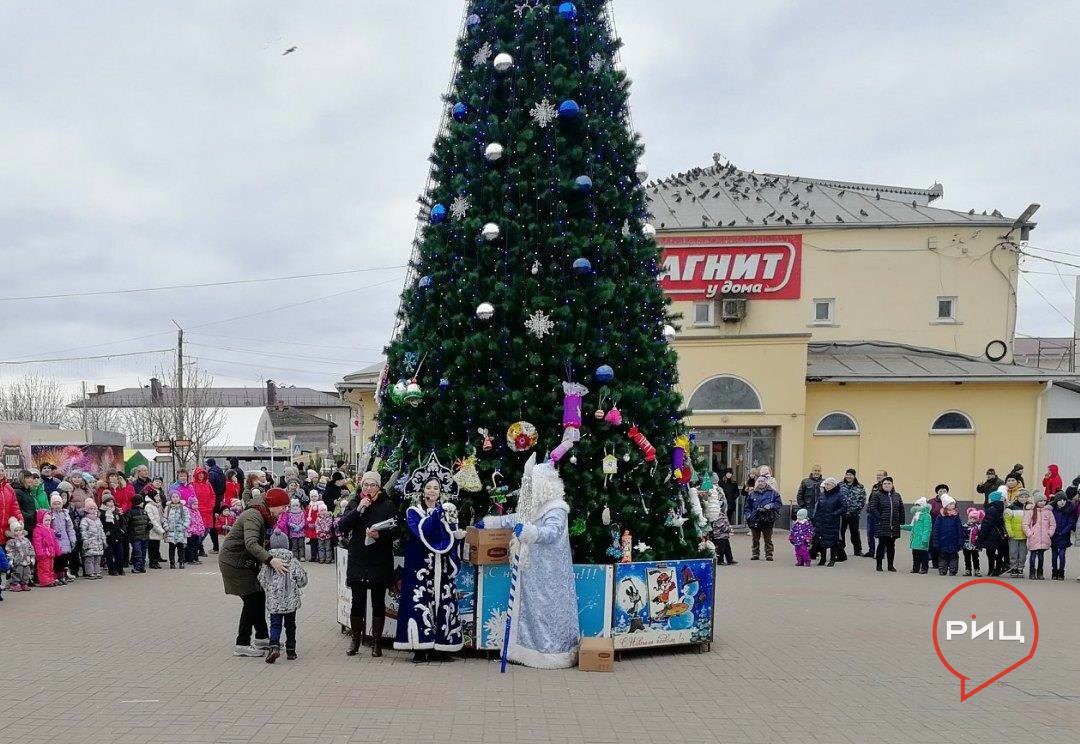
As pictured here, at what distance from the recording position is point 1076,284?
3812cm

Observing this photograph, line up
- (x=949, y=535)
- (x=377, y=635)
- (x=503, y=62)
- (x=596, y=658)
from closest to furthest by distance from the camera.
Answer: (x=596, y=658) → (x=377, y=635) → (x=503, y=62) → (x=949, y=535)

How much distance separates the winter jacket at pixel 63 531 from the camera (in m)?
13.6

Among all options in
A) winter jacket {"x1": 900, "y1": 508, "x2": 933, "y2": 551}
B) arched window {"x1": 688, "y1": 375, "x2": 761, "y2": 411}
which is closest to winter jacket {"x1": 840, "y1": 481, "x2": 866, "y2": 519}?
winter jacket {"x1": 900, "y1": 508, "x2": 933, "y2": 551}

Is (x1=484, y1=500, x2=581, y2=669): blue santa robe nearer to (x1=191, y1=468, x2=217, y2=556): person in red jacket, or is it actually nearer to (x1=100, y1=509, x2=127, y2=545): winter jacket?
(x1=100, y1=509, x2=127, y2=545): winter jacket

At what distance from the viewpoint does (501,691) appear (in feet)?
24.5

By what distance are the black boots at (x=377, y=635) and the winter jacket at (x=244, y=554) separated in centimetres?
116

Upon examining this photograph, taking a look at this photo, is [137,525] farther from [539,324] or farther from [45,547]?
[539,324]

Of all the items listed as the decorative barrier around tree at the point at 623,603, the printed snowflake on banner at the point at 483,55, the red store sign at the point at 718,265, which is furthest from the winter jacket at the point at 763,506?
the printed snowflake on banner at the point at 483,55

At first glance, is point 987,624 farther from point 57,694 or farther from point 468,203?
point 57,694

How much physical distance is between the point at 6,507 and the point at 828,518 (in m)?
13.5

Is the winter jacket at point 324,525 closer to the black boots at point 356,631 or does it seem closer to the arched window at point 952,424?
the black boots at point 356,631

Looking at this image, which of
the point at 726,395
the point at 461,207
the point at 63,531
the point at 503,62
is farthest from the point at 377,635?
the point at 726,395

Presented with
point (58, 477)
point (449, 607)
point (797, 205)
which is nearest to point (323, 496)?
point (58, 477)

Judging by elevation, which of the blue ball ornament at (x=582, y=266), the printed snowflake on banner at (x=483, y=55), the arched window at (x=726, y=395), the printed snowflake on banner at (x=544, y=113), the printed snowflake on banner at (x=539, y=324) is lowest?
the arched window at (x=726, y=395)
